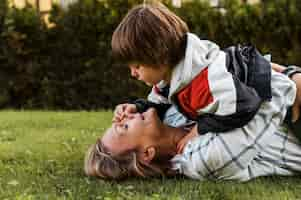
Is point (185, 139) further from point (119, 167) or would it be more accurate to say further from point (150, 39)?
point (150, 39)

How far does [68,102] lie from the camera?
356 inches

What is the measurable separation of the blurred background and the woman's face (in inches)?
180

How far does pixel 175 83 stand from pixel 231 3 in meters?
5.18

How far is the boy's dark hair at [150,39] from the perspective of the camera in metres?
3.32

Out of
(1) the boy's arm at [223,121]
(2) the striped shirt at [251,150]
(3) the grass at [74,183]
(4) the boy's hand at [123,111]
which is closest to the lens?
(3) the grass at [74,183]

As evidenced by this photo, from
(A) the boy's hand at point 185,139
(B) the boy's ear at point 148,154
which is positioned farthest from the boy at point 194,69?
(B) the boy's ear at point 148,154

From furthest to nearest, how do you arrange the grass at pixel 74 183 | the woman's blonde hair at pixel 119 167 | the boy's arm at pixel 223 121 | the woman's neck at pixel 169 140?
the woman's neck at pixel 169 140
the woman's blonde hair at pixel 119 167
the boy's arm at pixel 223 121
the grass at pixel 74 183

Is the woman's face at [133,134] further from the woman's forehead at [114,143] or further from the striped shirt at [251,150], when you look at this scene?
the striped shirt at [251,150]

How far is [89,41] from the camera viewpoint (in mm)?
8852

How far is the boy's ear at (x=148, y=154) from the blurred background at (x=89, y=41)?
183 inches

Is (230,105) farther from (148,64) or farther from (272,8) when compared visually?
(272,8)

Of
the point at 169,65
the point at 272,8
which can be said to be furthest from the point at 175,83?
the point at 272,8

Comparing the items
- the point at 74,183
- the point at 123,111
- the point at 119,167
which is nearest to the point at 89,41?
the point at 123,111

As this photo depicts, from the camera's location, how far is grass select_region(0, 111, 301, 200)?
314cm
